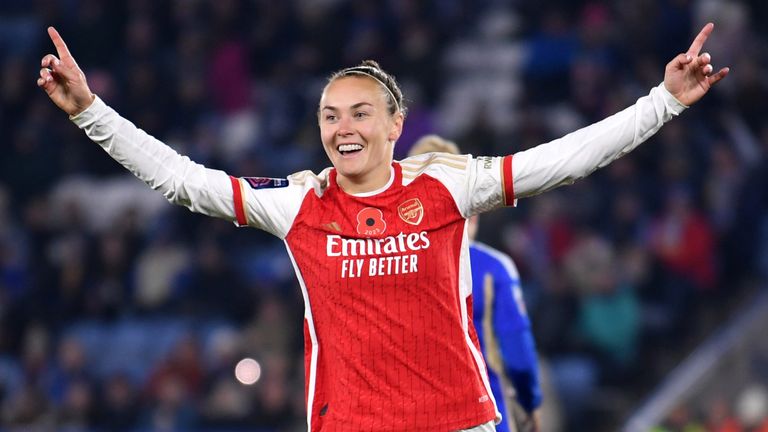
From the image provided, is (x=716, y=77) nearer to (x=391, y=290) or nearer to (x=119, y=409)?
(x=391, y=290)

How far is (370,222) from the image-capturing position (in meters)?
4.36

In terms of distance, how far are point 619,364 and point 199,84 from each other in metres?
5.39

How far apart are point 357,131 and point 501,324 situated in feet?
5.41

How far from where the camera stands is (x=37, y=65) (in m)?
14.3

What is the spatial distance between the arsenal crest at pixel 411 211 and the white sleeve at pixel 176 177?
0.35m

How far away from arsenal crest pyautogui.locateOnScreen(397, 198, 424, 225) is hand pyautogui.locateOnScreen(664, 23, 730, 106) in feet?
2.85

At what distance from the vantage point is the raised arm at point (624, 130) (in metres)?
4.25

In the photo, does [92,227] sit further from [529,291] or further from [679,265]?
[679,265]

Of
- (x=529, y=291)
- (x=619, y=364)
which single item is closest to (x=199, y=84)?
(x=529, y=291)

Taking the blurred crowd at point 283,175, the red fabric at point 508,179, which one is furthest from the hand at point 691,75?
the blurred crowd at point 283,175

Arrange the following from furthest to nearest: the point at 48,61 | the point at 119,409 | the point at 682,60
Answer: the point at 119,409, the point at 682,60, the point at 48,61

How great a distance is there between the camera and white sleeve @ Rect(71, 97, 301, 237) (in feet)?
14.0

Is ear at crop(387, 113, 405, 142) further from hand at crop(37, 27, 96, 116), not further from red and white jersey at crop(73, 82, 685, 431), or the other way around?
hand at crop(37, 27, 96, 116)

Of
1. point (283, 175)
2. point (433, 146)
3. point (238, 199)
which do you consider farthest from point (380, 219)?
point (283, 175)
